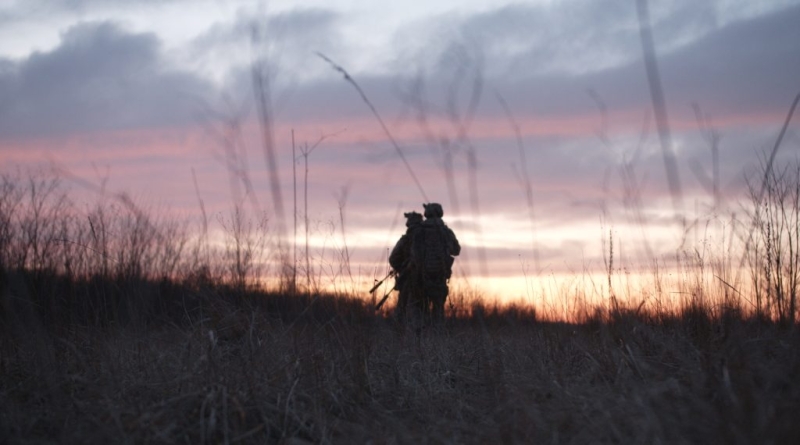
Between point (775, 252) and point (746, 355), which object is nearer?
point (746, 355)

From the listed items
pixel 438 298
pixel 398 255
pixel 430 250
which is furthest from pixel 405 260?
pixel 438 298

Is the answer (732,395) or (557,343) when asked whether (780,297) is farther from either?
(732,395)

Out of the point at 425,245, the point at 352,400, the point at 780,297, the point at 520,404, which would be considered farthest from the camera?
the point at 425,245

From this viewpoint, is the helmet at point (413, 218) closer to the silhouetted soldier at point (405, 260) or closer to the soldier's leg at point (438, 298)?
the silhouetted soldier at point (405, 260)

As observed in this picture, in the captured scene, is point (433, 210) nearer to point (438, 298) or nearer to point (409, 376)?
point (438, 298)

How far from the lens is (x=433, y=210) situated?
996cm

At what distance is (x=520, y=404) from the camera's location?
12.3ft

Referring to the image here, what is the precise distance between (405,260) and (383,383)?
19.4 ft

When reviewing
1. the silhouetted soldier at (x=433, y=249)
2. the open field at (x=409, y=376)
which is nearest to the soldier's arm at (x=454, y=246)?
the silhouetted soldier at (x=433, y=249)

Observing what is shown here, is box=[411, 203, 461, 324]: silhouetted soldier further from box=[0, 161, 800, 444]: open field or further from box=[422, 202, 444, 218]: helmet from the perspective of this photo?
box=[0, 161, 800, 444]: open field

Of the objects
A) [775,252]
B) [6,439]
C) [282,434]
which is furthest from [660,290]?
[6,439]

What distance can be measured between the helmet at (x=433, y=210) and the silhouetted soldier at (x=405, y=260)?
5.1 inches

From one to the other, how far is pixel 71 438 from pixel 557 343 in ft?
10.0

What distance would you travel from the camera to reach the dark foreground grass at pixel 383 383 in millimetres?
3332
